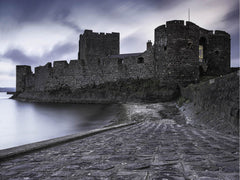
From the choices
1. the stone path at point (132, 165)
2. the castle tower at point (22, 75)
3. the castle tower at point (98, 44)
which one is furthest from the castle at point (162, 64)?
the stone path at point (132, 165)

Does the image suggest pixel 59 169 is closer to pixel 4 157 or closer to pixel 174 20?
pixel 4 157

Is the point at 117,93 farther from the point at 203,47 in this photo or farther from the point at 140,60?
the point at 203,47

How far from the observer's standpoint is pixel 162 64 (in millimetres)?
14312

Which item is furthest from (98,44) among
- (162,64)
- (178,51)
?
(178,51)

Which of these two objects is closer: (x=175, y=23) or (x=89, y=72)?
(x=175, y=23)

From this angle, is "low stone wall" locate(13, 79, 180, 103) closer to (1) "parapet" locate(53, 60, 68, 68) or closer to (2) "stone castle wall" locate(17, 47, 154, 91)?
(2) "stone castle wall" locate(17, 47, 154, 91)

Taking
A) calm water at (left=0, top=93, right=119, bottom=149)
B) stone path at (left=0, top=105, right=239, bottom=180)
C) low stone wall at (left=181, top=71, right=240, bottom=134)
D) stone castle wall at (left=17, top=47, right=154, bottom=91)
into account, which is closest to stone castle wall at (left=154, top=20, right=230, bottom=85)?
stone castle wall at (left=17, top=47, right=154, bottom=91)

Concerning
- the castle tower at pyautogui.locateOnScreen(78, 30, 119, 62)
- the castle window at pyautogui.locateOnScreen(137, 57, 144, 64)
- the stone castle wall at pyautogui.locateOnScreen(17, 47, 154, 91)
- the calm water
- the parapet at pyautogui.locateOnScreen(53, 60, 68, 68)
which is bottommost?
the calm water

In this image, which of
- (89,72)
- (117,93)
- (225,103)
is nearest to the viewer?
(225,103)

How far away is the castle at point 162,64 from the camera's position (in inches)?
537

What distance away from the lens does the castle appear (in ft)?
44.7

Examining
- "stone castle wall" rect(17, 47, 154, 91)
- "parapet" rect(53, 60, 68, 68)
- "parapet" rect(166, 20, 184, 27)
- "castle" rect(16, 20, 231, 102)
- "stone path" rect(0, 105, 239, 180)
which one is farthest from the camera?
"parapet" rect(53, 60, 68, 68)

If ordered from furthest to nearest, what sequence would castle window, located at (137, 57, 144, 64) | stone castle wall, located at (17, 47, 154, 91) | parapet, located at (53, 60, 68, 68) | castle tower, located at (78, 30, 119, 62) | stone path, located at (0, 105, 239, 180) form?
castle tower, located at (78, 30, 119, 62) → parapet, located at (53, 60, 68, 68) → castle window, located at (137, 57, 144, 64) → stone castle wall, located at (17, 47, 154, 91) → stone path, located at (0, 105, 239, 180)

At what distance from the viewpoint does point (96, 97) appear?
65.1 feet
